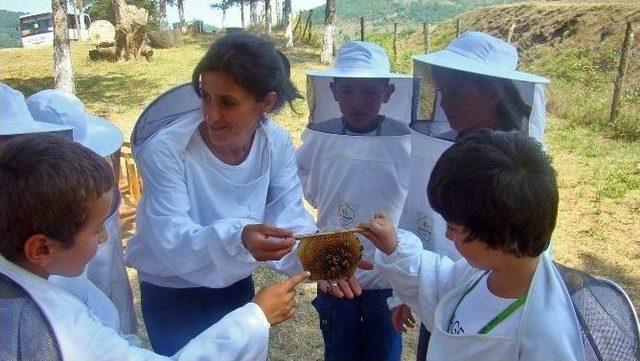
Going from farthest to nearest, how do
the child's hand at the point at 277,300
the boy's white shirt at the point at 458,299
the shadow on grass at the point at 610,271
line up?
the shadow on grass at the point at 610,271
the child's hand at the point at 277,300
the boy's white shirt at the point at 458,299

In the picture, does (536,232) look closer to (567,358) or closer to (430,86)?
(567,358)

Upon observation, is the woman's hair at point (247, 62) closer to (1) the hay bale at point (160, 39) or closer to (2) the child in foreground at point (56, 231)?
(2) the child in foreground at point (56, 231)

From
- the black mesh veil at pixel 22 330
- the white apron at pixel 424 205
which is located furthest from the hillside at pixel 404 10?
the black mesh veil at pixel 22 330

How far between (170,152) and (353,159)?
0.85 m

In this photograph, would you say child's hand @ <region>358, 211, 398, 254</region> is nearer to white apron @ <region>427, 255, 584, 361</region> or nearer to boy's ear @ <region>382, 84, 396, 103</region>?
white apron @ <region>427, 255, 584, 361</region>

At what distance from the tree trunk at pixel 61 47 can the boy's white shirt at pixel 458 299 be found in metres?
10.3

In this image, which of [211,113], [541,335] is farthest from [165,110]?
[541,335]

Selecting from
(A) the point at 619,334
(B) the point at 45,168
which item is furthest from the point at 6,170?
(A) the point at 619,334

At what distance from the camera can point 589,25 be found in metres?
15.6

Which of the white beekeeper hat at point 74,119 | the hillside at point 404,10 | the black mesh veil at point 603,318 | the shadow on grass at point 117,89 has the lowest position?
the shadow on grass at point 117,89

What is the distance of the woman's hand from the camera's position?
5.70 feet

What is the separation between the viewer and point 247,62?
189cm

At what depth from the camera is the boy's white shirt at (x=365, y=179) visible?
235 cm

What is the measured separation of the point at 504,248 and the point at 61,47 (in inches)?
431
